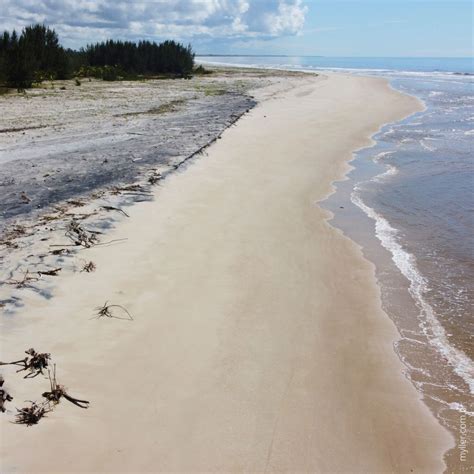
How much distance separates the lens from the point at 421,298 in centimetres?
607

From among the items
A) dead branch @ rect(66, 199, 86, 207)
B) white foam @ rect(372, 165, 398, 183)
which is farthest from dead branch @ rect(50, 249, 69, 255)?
white foam @ rect(372, 165, 398, 183)

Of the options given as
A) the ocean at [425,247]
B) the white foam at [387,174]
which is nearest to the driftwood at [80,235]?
the ocean at [425,247]

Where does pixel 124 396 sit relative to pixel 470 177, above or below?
below

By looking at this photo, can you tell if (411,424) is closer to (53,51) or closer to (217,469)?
(217,469)

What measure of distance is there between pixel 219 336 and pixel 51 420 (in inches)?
73.5

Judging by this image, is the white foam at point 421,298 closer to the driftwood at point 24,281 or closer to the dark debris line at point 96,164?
the driftwood at point 24,281

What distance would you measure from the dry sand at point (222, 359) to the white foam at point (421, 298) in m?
0.47

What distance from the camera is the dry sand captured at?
138 inches

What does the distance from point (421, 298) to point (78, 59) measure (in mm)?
46737

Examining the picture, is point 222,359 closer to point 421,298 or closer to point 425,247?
point 421,298

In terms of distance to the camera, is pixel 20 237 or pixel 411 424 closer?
pixel 411 424

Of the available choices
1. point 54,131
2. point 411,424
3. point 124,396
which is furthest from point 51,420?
point 54,131

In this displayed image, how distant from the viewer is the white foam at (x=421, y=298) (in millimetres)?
4718

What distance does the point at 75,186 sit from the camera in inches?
378
